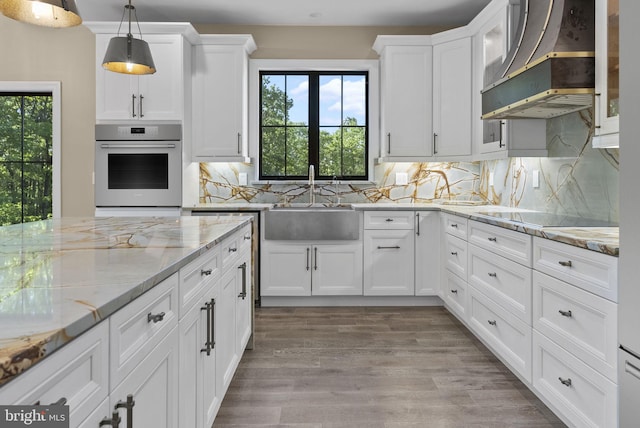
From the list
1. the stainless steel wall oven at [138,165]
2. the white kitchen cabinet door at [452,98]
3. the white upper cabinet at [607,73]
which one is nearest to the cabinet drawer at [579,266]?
the white upper cabinet at [607,73]

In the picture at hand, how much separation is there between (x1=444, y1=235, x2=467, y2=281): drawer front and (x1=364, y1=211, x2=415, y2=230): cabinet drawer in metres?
0.36

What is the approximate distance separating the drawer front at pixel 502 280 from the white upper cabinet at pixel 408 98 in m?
1.35

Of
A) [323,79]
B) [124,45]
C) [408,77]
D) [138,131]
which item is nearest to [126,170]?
[138,131]

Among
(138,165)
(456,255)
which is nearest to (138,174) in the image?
(138,165)

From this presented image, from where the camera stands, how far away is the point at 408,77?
4.20 metres

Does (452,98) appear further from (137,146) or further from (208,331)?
(208,331)

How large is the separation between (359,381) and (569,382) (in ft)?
3.36

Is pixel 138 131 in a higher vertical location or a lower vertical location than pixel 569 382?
higher

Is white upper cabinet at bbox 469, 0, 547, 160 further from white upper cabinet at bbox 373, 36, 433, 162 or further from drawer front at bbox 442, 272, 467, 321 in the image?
drawer front at bbox 442, 272, 467, 321

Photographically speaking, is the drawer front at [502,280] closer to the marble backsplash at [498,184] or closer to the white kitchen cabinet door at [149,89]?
the marble backsplash at [498,184]

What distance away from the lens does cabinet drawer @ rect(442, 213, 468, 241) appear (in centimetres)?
333

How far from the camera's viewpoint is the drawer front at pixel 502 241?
7.53 feet

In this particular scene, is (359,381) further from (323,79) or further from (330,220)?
(323,79)

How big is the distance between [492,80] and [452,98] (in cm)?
48
